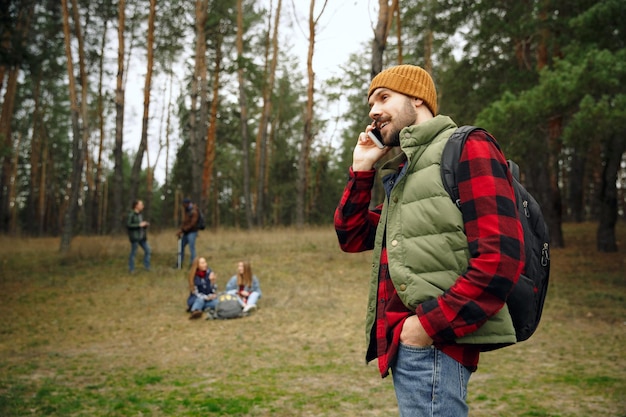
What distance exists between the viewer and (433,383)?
182cm

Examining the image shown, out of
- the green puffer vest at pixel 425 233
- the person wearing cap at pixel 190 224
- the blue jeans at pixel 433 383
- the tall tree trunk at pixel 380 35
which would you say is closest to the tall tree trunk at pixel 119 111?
the person wearing cap at pixel 190 224

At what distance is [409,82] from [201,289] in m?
8.86

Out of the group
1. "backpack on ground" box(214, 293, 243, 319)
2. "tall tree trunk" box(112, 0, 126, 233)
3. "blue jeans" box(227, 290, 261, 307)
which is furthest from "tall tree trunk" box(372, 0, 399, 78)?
"tall tree trunk" box(112, 0, 126, 233)

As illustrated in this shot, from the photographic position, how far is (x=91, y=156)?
3828cm

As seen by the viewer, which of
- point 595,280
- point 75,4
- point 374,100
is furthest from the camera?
point 75,4

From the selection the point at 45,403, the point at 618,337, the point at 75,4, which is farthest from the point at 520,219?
the point at 75,4

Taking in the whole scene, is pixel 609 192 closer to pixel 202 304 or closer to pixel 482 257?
pixel 202 304

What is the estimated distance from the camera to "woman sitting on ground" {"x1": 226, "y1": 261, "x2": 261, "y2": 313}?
1038cm

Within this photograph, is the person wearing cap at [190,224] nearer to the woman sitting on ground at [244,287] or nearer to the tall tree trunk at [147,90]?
the woman sitting on ground at [244,287]

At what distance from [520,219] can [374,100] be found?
0.73 meters

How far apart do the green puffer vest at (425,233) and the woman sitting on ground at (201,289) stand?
8445mm

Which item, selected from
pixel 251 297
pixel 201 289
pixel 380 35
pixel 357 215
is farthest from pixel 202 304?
pixel 357 215

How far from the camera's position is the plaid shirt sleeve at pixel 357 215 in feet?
7.55

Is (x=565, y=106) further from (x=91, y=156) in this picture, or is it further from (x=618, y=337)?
(x=91, y=156)
